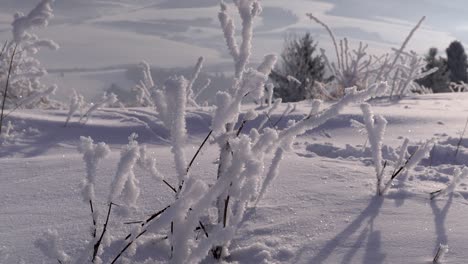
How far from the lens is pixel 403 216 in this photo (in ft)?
4.13

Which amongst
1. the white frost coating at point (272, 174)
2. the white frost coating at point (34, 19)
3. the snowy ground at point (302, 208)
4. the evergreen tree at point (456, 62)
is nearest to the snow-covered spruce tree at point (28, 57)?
the white frost coating at point (34, 19)

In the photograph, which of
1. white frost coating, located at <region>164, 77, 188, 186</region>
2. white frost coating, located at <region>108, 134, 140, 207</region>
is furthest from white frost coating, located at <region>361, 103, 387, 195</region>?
white frost coating, located at <region>108, 134, 140, 207</region>

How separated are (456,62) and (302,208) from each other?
79.6ft

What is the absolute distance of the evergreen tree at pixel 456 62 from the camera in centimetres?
2297

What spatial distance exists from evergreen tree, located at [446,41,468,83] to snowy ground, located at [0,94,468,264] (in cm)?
2272

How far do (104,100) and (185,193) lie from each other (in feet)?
6.24

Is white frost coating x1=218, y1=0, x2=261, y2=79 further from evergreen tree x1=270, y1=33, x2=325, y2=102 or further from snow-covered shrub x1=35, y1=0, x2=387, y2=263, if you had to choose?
evergreen tree x1=270, y1=33, x2=325, y2=102

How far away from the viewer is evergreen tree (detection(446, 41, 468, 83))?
22969mm

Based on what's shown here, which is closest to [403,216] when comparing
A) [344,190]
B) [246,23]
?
[344,190]

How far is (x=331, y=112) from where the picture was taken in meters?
1.02

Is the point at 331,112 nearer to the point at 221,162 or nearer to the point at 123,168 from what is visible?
the point at 221,162

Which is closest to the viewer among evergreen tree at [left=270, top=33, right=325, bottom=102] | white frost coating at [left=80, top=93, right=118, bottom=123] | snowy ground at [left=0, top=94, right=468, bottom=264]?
snowy ground at [left=0, top=94, right=468, bottom=264]

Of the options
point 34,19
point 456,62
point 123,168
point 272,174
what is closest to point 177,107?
point 123,168

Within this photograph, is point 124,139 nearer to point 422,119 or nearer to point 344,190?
point 344,190
